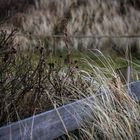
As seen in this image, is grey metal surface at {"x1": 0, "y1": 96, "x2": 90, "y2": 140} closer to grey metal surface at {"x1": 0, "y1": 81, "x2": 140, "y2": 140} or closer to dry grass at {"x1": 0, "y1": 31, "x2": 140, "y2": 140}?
grey metal surface at {"x1": 0, "y1": 81, "x2": 140, "y2": 140}

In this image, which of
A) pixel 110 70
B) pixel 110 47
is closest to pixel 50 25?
pixel 110 47

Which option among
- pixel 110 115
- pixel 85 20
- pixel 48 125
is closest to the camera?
pixel 48 125

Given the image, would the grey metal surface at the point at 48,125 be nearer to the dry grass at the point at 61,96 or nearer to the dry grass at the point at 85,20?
the dry grass at the point at 61,96

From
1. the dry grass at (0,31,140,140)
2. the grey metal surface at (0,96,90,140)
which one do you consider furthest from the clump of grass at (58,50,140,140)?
the grey metal surface at (0,96,90,140)

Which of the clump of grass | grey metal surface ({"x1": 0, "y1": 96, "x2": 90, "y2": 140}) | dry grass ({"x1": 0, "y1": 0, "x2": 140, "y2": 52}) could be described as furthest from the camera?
dry grass ({"x1": 0, "y1": 0, "x2": 140, "y2": 52})

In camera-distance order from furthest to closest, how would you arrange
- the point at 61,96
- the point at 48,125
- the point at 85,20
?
the point at 85,20, the point at 61,96, the point at 48,125

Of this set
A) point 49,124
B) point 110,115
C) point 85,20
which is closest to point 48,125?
point 49,124

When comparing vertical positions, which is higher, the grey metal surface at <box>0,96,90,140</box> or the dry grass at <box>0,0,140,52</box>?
the dry grass at <box>0,0,140,52</box>

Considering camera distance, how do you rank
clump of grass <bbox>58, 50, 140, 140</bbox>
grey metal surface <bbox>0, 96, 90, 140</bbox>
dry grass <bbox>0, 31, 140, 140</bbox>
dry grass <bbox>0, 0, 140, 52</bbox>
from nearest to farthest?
grey metal surface <bbox>0, 96, 90, 140</bbox> < dry grass <bbox>0, 31, 140, 140</bbox> < clump of grass <bbox>58, 50, 140, 140</bbox> < dry grass <bbox>0, 0, 140, 52</bbox>

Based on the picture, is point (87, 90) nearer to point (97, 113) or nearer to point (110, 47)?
Answer: point (97, 113)

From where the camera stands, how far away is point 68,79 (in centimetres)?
495

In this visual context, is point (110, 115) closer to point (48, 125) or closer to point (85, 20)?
point (48, 125)

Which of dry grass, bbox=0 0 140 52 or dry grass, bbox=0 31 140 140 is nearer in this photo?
dry grass, bbox=0 31 140 140

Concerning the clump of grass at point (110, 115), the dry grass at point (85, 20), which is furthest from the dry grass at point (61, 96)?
the dry grass at point (85, 20)
